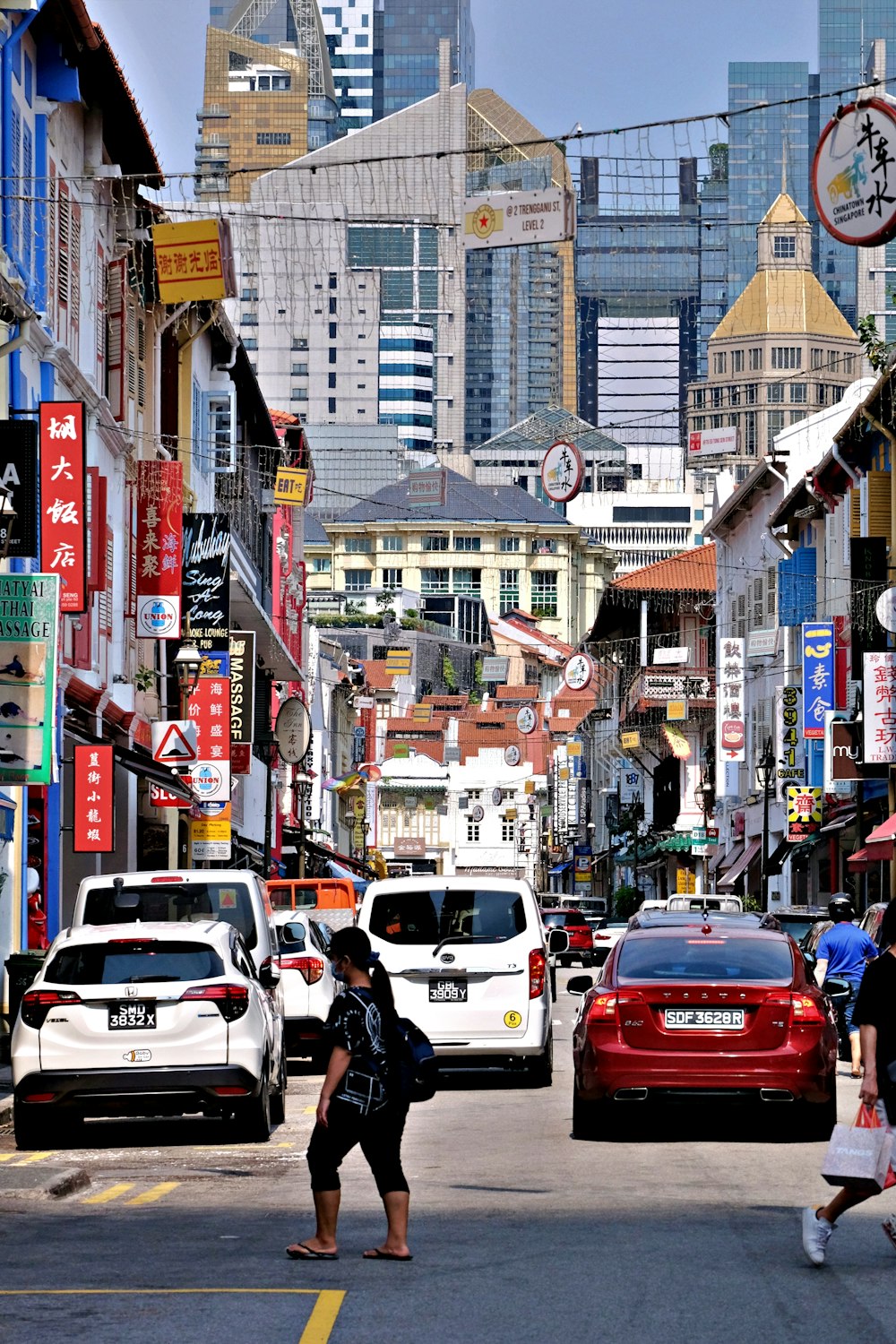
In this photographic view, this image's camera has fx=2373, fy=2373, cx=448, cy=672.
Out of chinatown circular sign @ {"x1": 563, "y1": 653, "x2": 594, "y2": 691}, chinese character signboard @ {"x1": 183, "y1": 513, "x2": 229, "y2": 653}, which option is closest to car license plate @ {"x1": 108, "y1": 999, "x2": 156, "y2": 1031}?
chinese character signboard @ {"x1": 183, "y1": 513, "x2": 229, "y2": 653}

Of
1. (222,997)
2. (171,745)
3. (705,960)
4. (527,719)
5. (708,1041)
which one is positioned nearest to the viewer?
(708,1041)

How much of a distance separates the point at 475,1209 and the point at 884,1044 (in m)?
3.10

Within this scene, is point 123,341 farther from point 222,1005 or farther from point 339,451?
point 339,451

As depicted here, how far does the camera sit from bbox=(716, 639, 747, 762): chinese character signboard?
224 ft

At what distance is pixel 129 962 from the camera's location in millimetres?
16078

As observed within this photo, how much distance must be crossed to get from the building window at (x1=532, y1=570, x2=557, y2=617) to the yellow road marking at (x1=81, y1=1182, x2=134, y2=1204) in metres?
180

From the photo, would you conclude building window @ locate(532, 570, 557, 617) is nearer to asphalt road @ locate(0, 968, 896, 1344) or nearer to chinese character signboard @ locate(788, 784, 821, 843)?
chinese character signboard @ locate(788, 784, 821, 843)

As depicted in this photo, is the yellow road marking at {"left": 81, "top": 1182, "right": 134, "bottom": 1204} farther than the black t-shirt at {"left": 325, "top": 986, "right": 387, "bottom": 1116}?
Yes

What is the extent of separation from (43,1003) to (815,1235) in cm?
720

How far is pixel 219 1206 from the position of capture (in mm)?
12648

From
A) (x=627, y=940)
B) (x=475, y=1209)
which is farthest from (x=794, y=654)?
(x=475, y=1209)

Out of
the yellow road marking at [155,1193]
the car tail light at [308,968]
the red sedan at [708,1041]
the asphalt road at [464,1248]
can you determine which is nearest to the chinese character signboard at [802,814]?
the car tail light at [308,968]

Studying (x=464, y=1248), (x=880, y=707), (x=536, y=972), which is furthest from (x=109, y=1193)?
(x=880, y=707)

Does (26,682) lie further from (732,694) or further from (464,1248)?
(732,694)
